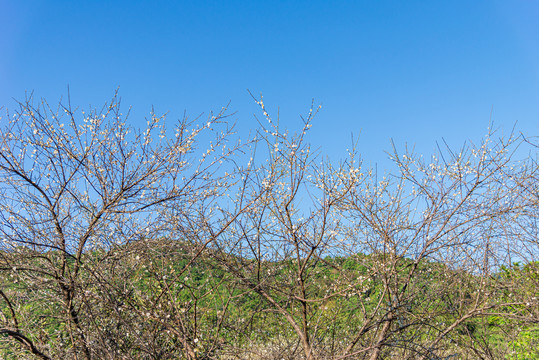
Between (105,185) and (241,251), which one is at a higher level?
(105,185)

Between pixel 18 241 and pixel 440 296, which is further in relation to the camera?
pixel 440 296

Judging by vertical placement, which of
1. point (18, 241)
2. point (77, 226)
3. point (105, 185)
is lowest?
point (18, 241)

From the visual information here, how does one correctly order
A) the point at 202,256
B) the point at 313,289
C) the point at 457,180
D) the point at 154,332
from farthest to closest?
the point at 313,289 → the point at 457,180 → the point at 202,256 → the point at 154,332

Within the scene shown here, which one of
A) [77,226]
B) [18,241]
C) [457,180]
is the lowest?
[18,241]

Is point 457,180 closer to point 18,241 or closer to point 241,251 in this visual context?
point 241,251

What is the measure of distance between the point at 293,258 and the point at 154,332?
1739 mm

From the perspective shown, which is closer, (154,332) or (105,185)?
(154,332)

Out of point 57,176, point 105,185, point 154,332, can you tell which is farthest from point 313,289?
point 57,176

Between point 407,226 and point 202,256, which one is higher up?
point 407,226

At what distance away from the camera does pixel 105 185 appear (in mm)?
4262

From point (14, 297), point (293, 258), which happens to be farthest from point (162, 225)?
point (14, 297)

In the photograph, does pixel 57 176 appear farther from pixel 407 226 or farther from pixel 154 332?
pixel 407 226

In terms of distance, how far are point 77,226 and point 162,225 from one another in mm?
848

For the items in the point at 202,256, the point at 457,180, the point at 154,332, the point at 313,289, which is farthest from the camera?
the point at 313,289
